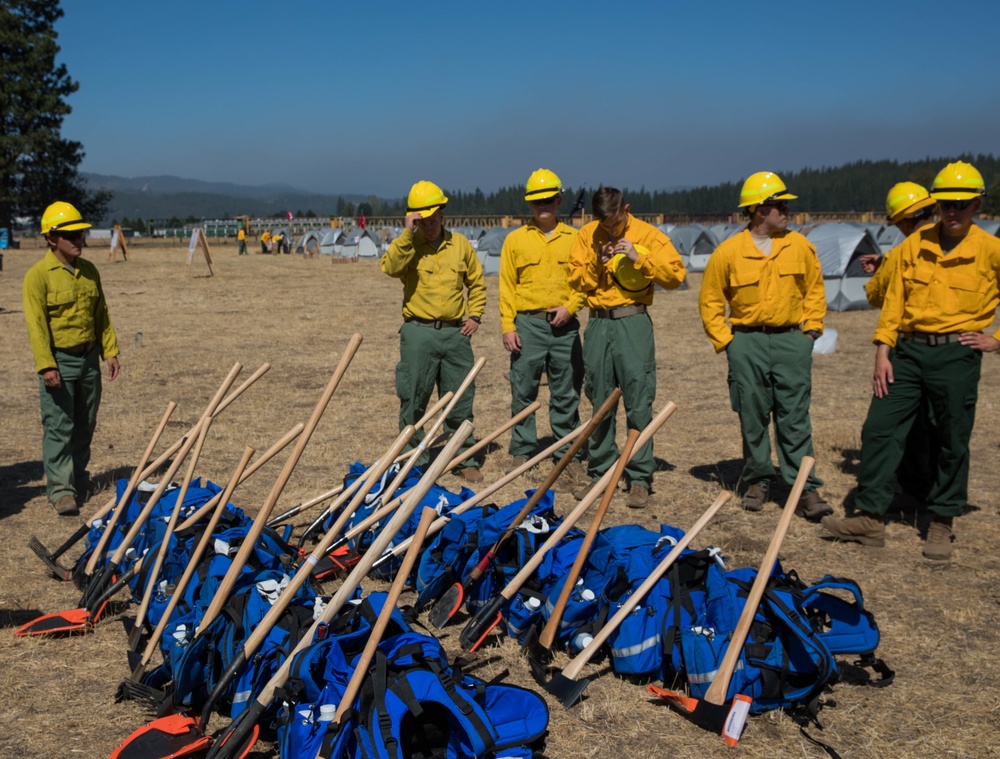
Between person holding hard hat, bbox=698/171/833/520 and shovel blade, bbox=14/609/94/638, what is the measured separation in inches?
161

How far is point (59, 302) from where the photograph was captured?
19.4ft

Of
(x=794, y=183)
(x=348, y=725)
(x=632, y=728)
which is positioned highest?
(x=794, y=183)

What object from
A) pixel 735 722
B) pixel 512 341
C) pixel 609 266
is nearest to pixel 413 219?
pixel 512 341

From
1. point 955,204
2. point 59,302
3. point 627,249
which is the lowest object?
point 59,302

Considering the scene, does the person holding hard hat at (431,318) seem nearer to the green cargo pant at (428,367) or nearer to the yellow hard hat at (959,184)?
the green cargo pant at (428,367)

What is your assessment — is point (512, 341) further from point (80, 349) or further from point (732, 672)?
point (732, 672)

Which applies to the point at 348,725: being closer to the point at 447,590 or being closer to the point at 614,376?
the point at 447,590

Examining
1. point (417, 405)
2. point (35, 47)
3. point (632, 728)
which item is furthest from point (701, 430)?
point (35, 47)

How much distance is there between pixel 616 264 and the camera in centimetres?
591

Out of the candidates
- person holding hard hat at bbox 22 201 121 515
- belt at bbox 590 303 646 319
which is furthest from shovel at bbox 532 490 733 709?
person holding hard hat at bbox 22 201 121 515

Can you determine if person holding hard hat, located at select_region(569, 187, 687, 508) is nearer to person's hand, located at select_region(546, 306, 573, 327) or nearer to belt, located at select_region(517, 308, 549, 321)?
person's hand, located at select_region(546, 306, 573, 327)

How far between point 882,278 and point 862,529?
171 centimetres

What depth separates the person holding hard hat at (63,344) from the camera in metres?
5.82

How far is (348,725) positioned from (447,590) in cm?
157
